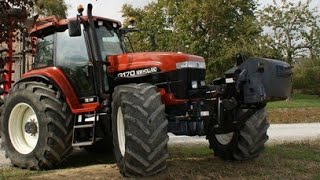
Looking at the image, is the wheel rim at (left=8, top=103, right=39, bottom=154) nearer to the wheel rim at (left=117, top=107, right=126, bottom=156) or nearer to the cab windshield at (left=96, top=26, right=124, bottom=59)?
the cab windshield at (left=96, top=26, right=124, bottom=59)

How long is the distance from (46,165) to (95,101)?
1304 millimetres

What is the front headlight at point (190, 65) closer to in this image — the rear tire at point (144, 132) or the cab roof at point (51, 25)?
the rear tire at point (144, 132)

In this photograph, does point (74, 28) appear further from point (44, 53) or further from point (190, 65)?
point (190, 65)

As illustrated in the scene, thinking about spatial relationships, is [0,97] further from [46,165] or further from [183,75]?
[183,75]

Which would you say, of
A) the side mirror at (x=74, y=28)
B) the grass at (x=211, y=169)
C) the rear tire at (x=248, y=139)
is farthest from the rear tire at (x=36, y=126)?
the rear tire at (x=248, y=139)

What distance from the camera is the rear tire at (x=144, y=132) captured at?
21.9 feet

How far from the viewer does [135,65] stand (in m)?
7.83

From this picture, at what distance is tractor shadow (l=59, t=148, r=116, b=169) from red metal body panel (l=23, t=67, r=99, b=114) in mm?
1082

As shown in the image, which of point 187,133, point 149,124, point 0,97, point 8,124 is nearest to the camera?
point 149,124

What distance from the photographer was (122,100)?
22.9 feet

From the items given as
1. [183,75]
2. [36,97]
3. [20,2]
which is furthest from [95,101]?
[20,2]

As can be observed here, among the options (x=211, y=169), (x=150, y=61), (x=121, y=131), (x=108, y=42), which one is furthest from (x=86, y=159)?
(x=150, y=61)

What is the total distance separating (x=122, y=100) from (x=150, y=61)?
1008mm

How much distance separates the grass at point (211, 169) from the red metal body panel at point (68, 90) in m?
0.96
